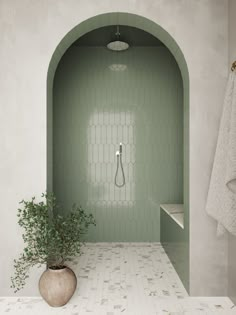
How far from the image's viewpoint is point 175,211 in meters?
3.68

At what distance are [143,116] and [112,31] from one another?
115 cm

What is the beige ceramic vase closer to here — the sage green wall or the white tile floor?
the white tile floor

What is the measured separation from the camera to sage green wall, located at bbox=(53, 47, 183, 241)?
14.2 ft

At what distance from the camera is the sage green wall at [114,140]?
434cm

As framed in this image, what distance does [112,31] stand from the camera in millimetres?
3898

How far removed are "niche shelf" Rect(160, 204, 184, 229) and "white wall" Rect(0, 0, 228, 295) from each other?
528mm

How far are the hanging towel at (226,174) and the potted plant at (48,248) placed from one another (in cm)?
92

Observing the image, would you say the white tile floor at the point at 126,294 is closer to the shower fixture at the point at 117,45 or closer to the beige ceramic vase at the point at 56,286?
the beige ceramic vase at the point at 56,286

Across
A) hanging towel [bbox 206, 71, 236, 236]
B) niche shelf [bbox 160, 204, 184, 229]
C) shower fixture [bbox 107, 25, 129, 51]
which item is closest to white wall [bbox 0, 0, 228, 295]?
hanging towel [bbox 206, 71, 236, 236]

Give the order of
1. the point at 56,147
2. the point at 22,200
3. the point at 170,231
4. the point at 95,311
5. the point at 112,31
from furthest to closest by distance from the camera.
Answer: the point at 56,147, the point at 112,31, the point at 170,231, the point at 22,200, the point at 95,311

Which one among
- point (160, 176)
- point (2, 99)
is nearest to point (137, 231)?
point (160, 176)

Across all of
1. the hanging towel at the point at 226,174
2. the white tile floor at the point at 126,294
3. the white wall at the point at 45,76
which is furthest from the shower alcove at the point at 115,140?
the hanging towel at the point at 226,174

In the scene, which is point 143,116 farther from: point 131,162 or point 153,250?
point 153,250

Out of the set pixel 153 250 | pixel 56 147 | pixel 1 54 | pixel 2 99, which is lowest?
pixel 153 250
